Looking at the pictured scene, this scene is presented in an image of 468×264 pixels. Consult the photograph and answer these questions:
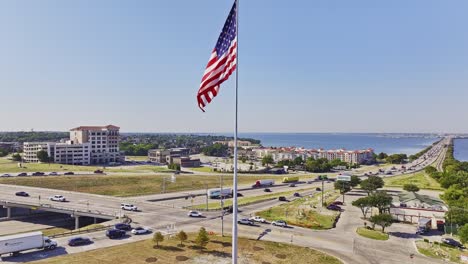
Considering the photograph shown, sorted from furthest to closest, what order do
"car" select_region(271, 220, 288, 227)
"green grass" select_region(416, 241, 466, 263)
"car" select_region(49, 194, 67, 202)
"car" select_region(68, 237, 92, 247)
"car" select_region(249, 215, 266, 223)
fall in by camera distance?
"car" select_region(49, 194, 67, 202)
"car" select_region(249, 215, 266, 223)
"car" select_region(271, 220, 288, 227)
"car" select_region(68, 237, 92, 247)
"green grass" select_region(416, 241, 466, 263)

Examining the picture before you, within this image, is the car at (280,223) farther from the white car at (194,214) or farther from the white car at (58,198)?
the white car at (58,198)

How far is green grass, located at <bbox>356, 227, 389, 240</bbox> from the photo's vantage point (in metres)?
55.0

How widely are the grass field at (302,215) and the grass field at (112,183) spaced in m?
38.4

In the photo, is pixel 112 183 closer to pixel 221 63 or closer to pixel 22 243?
pixel 22 243

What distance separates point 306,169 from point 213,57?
160887 mm

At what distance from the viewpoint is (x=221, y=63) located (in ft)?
67.8

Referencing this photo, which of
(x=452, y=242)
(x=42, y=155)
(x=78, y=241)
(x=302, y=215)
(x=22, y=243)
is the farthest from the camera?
(x=42, y=155)

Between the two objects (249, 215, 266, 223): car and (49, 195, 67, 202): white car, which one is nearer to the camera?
(249, 215, 266, 223): car

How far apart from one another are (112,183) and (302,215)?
6609 cm

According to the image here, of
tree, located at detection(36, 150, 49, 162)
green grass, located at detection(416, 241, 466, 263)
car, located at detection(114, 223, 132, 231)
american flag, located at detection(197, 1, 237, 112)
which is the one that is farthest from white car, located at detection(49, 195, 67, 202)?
tree, located at detection(36, 150, 49, 162)

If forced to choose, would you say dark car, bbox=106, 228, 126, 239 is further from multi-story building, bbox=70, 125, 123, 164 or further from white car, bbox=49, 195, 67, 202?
multi-story building, bbox=70, 125, 123, 164

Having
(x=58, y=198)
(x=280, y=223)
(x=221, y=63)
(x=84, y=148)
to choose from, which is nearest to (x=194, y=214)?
(x=280, y=223)

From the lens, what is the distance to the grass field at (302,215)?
205 feet

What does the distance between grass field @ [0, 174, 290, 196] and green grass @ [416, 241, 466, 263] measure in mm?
69427
